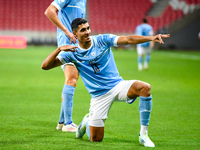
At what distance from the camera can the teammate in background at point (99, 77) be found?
145 inches

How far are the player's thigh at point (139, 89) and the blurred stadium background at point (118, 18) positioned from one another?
23.7m

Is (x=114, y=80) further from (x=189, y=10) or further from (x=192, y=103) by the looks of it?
(x=189, y=10)

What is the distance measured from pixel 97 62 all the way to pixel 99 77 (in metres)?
0.20

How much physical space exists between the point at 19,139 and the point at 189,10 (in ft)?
86.3

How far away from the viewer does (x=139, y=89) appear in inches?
145

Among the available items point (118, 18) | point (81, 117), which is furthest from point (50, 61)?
point (118, 18)

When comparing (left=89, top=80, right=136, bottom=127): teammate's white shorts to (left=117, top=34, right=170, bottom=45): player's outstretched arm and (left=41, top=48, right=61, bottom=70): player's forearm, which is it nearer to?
(left=117, top=34, right=170, bottom=45): player's outstretched arm

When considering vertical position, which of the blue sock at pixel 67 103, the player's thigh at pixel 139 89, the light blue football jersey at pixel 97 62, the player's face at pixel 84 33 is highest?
the player's face at pixel 84 33

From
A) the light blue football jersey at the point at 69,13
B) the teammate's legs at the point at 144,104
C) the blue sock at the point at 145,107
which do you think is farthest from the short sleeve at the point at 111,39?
the light blue football jersey at the point at 69,13

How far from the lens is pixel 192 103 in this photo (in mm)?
6328

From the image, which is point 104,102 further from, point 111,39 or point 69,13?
point 69,13

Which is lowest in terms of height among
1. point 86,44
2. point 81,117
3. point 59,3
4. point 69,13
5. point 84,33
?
point 81,117

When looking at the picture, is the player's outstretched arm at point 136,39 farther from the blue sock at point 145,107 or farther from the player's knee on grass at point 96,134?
the player's knee on grass at point 96,134

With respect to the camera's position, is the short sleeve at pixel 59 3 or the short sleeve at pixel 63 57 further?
the short sleeve at pixel 59 3
